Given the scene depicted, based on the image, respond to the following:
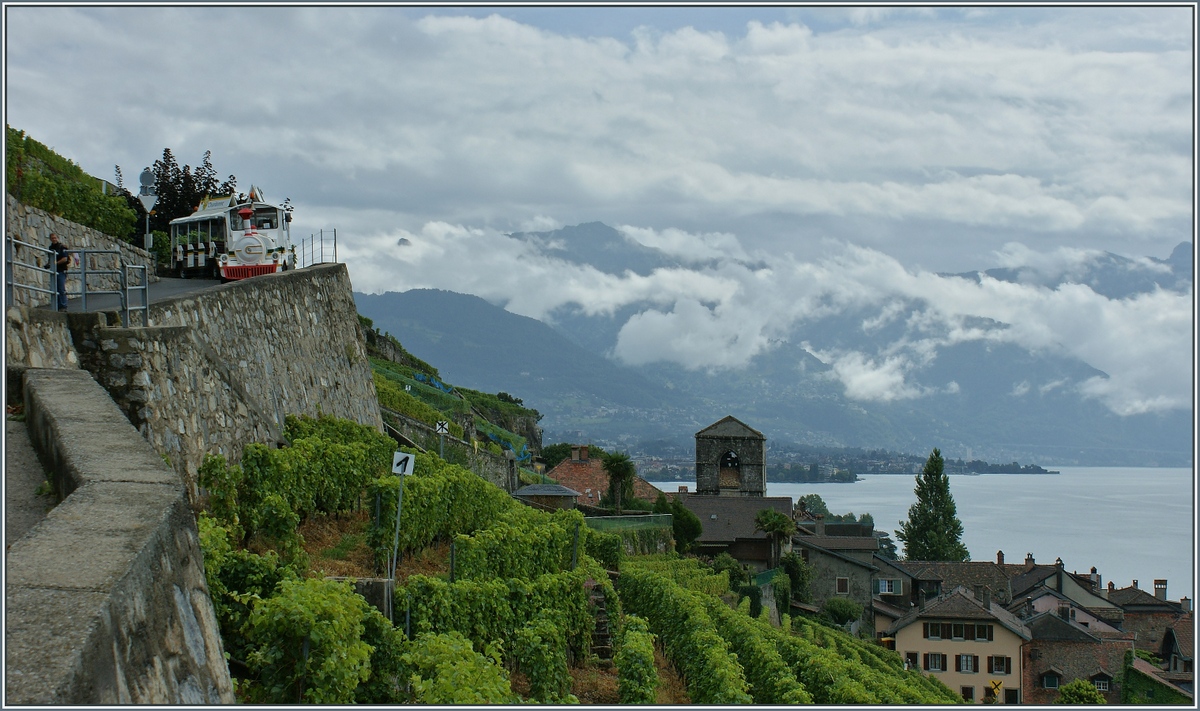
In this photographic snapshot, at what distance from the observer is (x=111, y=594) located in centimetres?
551

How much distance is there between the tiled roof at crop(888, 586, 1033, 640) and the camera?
203 feet

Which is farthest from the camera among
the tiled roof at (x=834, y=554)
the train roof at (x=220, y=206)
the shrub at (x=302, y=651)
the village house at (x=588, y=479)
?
the tiled roof at (x=834, y=554)

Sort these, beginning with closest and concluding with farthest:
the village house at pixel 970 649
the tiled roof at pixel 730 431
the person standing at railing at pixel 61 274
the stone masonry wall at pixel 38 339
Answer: the stone masonry wall at pixel 38 339, the person standing at railing at pixel 61 274, the village house at pixel 970 649, the tiled roof at pixel 730 431

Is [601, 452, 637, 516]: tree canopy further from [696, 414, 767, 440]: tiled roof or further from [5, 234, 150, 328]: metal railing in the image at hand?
[5, 234, 150, 328]: metal railing

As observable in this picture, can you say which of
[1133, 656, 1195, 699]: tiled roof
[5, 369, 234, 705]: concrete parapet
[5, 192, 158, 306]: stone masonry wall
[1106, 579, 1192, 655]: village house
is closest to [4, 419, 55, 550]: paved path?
[5, 369, 234, 705]: concrete parapet

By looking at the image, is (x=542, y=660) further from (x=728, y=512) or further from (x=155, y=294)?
(x=728, y=512)

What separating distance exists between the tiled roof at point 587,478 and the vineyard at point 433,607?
37.4m

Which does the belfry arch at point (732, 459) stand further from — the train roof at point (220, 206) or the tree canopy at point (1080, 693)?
the train roof at point (220, 206)

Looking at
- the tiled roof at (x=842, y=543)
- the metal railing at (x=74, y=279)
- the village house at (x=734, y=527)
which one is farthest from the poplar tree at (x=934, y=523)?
the metal railing at (x=74, y=279)

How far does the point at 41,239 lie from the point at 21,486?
12.4m

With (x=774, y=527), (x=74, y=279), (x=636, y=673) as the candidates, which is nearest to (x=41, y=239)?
(x=74, y=279)

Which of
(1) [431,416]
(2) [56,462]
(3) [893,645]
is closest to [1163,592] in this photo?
Result: (3) [893,645]

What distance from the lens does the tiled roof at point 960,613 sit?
6188cm

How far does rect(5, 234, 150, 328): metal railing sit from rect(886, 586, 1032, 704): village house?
51133 mm
